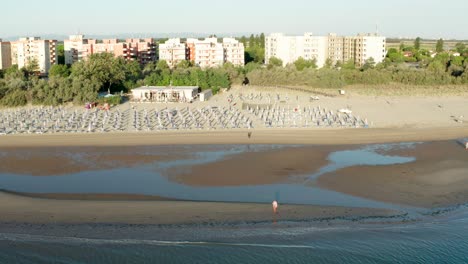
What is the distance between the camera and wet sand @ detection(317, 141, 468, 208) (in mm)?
16344

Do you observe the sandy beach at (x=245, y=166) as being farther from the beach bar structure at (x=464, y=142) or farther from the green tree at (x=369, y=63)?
the green tree at (x=369, y=63)

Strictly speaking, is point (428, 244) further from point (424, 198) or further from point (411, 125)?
point (411, 125)

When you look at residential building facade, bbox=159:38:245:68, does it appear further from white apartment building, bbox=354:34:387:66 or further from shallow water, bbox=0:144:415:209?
shallow water, bbox=0:144:415:209

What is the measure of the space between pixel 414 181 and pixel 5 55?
2322 inches

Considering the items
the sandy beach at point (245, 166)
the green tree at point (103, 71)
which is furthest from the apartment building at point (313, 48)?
the sandy beach at point (245, 166)

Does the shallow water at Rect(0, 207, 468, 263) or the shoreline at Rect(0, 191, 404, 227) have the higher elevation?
the shoreline at Rect(0, 191, 404, 227)

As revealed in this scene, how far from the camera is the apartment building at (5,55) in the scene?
64544 millimetres

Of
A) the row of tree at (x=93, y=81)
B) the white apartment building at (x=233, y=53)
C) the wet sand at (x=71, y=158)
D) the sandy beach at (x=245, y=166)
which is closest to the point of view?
the sandy beach at (x=245, y=166)

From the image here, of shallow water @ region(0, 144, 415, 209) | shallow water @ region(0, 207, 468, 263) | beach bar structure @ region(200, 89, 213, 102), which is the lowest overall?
shallow water @ region(0, 207, 468, 263)

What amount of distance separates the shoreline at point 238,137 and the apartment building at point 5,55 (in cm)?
4285

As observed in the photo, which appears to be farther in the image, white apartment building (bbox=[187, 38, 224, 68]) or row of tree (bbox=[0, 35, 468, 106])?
white apartment building (bbox=[187, 38, 224, 68])

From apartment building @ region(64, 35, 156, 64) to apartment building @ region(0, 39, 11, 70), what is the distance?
683 centimetres

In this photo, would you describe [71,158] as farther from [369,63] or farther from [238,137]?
[369,63]

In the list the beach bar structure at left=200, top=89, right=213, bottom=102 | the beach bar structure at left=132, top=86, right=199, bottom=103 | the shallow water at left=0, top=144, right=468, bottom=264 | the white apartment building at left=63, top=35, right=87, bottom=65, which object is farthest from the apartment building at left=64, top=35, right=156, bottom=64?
the shallow water at left=0, top=144, right=468, bottom=264
